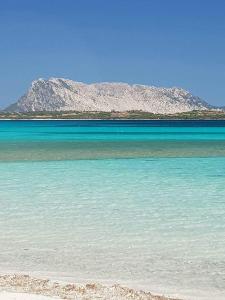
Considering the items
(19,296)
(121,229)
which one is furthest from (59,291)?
(121,229)

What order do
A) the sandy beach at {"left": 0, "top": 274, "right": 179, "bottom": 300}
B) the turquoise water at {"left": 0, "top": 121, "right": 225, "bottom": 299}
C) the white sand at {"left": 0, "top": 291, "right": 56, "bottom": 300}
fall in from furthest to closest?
the turquoise water at {"left": 0, "top": 121, "right": 225, "bottom": 299}
the sandy beach at {"left": 0, "top": 274, "right": 179, "bottom": 300}
the white sand at {"left": 0, "top": 291, "right": 56, "bottom": 300}

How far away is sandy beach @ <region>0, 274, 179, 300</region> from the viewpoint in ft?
27.4

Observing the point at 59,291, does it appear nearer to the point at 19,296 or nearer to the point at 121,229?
the point at 19,296

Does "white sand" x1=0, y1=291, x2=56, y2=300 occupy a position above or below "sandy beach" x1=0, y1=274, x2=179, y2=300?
above

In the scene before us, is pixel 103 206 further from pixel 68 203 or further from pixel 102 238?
pixel 102 238

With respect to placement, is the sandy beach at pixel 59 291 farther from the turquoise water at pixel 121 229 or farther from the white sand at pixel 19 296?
the turquoise water at pixel 121 229

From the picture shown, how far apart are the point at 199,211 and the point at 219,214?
0.66 metres

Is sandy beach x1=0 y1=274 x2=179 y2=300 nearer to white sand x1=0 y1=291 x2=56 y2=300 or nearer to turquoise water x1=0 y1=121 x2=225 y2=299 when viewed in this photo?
white sand x1=0 y1=291 x2=56 y2=300

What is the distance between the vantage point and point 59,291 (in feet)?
28.6

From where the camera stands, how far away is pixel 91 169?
91.9 ft

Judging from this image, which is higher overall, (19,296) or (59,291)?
(19,296)

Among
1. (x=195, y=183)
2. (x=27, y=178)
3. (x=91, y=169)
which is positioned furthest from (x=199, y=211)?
(x=91, y=169)

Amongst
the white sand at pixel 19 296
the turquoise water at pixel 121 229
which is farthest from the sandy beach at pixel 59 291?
the turquoise water at pixel 121 229

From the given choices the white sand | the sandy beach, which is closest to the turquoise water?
the sandy beach
